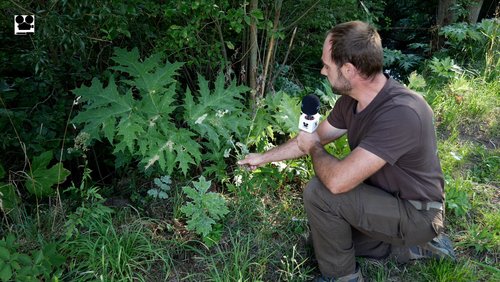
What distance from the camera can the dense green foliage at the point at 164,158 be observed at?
113 inches

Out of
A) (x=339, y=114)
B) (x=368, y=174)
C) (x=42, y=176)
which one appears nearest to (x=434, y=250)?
(x=368, y=174)

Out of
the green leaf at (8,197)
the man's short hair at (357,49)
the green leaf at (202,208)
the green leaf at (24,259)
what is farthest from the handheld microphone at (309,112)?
the green leaf at (8,197)

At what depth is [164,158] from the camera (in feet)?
10.3

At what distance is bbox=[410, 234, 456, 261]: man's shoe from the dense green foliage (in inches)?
2.7

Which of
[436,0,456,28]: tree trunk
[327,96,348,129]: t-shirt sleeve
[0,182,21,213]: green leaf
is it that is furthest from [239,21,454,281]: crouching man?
[436,0,456,28]: tree trunk

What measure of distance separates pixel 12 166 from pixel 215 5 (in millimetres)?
1899

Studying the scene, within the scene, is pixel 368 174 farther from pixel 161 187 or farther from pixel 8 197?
pixel 8 197

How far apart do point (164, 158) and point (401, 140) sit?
1.52 meters

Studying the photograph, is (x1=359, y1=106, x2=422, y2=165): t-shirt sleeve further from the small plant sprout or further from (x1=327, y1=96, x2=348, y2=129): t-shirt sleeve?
the small plant sprout

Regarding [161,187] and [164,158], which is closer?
[164,158]

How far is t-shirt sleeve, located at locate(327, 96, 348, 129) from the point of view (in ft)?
10.2

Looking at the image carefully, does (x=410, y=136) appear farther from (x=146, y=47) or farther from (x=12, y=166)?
(x=12, y=166)

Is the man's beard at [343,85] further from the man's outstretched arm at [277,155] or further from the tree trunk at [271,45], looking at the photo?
the tree trunk at [271,45]

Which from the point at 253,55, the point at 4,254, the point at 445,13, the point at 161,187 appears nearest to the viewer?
the point at 4,254
